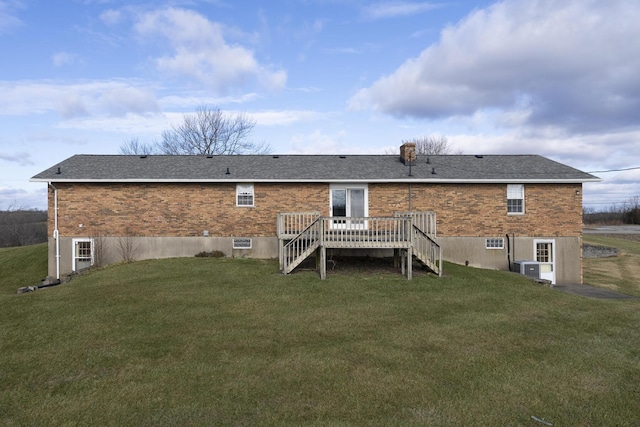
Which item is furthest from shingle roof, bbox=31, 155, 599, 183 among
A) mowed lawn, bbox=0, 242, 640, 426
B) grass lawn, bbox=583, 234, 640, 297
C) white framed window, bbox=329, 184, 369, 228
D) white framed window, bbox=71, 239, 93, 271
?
mowed lawn, bbox=0, 242, 640, 426

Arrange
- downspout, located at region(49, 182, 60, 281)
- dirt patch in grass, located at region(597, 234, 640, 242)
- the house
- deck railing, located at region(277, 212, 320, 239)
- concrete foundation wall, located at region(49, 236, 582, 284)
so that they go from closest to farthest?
deck railing, located at region(277, 212, 320, 239) → downspout, located at region(49, 182, 60, 281) → the house → concrete foundation wall, located at region(49, 236, 582, 284) → dirt patch in grass, located at region(597, 234, 640, 242)

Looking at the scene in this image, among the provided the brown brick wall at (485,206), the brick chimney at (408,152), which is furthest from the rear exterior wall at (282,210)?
the brick chimney at (408,152)

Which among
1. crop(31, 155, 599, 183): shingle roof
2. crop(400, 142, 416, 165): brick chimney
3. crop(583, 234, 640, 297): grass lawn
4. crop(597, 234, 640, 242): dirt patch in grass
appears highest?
crop(400, 142, 416, 165): brick chimney

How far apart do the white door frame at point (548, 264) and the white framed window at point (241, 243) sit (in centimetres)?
1341

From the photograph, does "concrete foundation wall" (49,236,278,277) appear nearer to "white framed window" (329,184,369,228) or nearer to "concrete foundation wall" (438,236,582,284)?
"white framed window" (329,184,369,228)

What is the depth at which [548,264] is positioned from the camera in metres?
19.8

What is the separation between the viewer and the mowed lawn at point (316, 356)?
5.82 meters

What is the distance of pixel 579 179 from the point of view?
19.8 m

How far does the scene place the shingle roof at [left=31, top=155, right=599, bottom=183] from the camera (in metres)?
19.9

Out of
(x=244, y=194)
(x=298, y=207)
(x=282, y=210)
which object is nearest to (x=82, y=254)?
(x=244, y=194)

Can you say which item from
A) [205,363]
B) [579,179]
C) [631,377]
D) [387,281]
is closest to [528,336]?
[631,377]

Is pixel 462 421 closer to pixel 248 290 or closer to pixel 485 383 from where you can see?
pixel 485 383

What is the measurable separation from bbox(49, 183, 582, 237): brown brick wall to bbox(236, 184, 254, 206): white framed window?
237 mm

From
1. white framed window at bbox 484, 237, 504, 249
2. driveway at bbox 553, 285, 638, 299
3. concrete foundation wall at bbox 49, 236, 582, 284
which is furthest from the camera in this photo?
white framed window at bbox 484, 237, 504, 249
